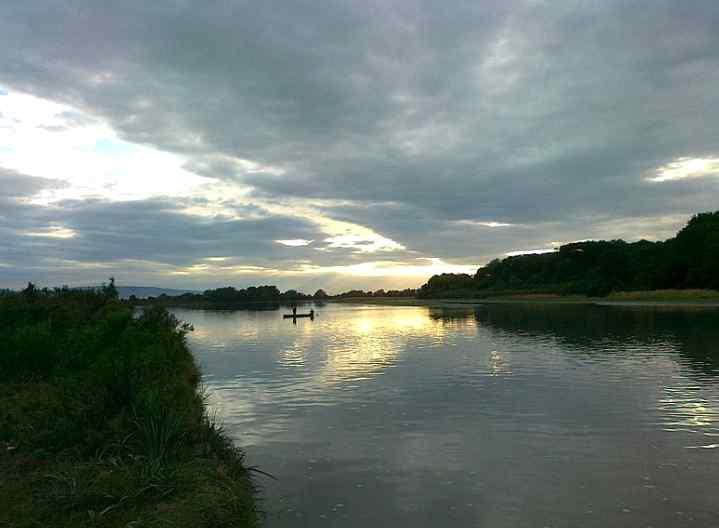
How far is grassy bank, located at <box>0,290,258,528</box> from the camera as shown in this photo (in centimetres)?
863

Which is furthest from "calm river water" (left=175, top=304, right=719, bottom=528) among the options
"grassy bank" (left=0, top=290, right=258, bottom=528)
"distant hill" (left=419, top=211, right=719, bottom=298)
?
"distant hill" (left=419, top=211, right=719, bottom=298)

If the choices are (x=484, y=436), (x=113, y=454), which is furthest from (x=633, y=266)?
(x=113, y=454)

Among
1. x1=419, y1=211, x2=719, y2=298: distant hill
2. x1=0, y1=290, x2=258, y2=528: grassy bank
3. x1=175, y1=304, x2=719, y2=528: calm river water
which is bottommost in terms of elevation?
x1=175, y1=304, x2=719, y2=528: calm river water

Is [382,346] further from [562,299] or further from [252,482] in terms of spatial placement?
[562,299]

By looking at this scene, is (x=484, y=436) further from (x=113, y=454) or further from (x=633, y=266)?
(x=633, y=266)

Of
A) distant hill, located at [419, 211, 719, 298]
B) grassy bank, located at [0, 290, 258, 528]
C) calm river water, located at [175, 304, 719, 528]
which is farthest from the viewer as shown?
distant hill, located at [419, 211, 719, 298]

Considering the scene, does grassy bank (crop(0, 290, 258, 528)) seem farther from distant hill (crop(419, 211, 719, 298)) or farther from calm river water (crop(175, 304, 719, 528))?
distant hill (crop(419, 211, 719, 298))

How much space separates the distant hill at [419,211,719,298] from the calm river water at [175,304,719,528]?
91.7 metres

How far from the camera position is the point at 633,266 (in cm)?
15088

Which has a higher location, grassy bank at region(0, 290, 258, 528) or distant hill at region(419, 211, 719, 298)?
distant hill at region(419, 211, 719, 298)

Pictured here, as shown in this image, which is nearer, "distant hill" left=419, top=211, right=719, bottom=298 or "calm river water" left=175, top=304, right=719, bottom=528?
"calm river water" left=175, top=304, right=719, bottom=528

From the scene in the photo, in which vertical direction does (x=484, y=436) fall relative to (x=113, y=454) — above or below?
below

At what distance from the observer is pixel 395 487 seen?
38.4 feet

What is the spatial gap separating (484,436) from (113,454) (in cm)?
969
